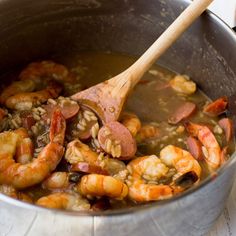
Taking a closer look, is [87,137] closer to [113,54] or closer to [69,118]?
[69,118]

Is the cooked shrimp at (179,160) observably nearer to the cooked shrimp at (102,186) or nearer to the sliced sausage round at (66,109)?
the cooked shrimp at (102,186)

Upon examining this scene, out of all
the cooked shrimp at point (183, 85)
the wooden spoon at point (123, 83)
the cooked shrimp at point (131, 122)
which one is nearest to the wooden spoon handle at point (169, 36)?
the wooden spoon at point (123, 83)

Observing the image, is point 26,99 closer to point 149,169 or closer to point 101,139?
point 101,139

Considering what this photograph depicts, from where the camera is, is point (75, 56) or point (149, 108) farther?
point (75, 56)

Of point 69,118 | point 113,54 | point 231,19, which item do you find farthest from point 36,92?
point 231,19

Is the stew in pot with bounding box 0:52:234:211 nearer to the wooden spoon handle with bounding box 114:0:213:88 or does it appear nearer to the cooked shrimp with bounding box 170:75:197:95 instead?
the cooked shrimp with bounding box 170:75:197:95

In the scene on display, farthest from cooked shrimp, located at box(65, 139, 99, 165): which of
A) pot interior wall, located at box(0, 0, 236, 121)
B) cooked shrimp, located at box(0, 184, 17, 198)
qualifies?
pot interior wall, located at box(0, 0, 236, 121)

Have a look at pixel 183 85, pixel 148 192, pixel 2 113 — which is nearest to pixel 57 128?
pixel 2 113
